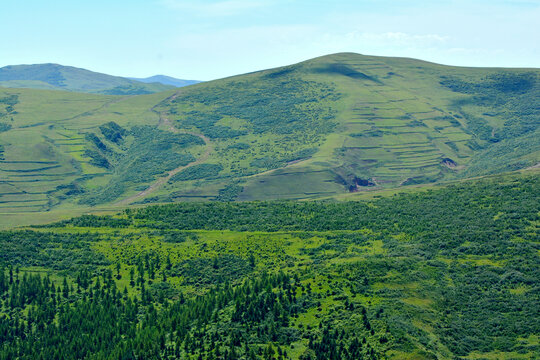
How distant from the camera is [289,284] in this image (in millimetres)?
125188

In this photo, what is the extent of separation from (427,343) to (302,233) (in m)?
73.9

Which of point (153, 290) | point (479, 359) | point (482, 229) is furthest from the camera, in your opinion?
point (482, 229)

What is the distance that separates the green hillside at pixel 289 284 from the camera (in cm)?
10650

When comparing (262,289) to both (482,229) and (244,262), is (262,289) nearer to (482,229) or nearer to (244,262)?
(244,262)

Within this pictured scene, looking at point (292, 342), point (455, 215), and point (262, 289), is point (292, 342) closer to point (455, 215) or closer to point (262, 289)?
point (262, 289)

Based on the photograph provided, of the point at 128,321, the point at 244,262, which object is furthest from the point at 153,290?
the point at 244,262

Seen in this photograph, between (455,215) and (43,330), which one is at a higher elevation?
(455,215)

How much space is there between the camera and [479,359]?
334 ft

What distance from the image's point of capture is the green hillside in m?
106

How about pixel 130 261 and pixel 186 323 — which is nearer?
pixel 186 323

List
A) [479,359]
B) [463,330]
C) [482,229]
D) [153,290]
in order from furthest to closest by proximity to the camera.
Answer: [482,229], [153,290], [463,330], [479,359]

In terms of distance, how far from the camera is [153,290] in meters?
142

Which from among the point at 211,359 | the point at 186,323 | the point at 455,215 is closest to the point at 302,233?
the point at 455,215

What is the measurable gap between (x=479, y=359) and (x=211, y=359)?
159ft
